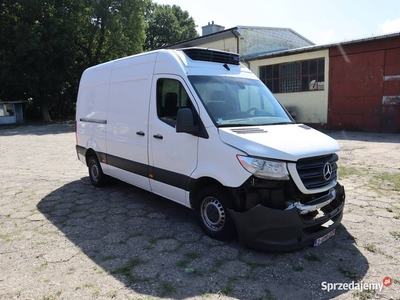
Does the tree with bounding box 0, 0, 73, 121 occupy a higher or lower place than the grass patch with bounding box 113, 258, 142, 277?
higher

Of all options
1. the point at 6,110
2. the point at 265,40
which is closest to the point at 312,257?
the point at 265,40

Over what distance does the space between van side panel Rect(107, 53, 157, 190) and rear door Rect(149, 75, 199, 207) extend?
0.21 meters

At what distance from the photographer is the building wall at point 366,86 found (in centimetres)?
1362

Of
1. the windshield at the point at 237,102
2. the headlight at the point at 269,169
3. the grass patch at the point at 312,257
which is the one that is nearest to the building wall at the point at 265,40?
the windshield at the point at 237,102

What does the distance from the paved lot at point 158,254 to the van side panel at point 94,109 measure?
44.6 inches

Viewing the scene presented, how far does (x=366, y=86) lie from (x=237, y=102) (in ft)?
42.1

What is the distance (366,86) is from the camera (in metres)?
14.5

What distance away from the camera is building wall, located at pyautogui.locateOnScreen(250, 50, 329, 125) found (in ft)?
52.9

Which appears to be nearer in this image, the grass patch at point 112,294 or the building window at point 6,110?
the grass patch at point 112,294

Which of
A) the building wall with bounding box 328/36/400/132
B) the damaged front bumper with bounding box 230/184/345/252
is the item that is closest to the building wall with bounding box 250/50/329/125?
the building wall with bounding box 328/36/400/132

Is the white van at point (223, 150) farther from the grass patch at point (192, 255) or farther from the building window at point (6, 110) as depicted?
the building window at point (6, 110)

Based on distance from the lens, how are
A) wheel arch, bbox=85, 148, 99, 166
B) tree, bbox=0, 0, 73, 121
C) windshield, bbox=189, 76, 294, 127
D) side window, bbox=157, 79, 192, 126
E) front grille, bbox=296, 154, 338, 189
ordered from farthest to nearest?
tree, bbox=0, 0, 73, 121, wheel arch, bbox=85, 148, 99, 166, side window, bbox=157, 79, 192, 126, windshield, bbox=189, 76, 294, 127, front grille, bbox=296, 154, 338, 189

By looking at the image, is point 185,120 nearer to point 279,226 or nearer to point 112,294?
point 279,226

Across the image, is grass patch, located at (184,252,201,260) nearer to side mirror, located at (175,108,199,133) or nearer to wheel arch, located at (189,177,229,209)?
wheel arch, located at (189,177,229,209)
